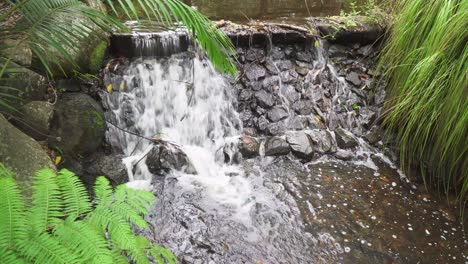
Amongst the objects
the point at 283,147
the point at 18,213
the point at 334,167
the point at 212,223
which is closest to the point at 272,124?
the point at 283,147

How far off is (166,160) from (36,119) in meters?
1.32

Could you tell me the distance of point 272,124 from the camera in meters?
4.41

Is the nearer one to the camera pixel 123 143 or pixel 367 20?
pixel 123 143

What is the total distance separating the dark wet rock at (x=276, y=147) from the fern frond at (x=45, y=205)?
2845 millimetres

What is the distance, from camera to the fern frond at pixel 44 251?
4.18 ft

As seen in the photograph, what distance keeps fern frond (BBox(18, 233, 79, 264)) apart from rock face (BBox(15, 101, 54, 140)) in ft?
6.98

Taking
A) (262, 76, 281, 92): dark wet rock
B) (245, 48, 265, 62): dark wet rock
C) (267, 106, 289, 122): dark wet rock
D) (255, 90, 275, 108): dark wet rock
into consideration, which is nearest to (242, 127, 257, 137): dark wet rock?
(267, 106, 289, 122): dark wet rock

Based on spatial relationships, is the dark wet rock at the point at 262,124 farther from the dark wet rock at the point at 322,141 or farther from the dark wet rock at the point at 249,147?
the dark wet rock at the point at 322,141

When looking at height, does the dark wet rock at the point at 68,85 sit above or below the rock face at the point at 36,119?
above

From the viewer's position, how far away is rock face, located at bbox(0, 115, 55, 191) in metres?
2.56

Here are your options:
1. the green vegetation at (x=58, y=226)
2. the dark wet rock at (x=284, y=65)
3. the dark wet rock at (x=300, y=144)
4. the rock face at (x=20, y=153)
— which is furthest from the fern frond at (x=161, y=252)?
the dark wet rock at (x=284, y=65)

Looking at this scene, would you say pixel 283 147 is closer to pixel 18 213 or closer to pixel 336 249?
pixel 336 249

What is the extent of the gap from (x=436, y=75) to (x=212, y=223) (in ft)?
8.43

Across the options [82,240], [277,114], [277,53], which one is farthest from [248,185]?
[82,240]
